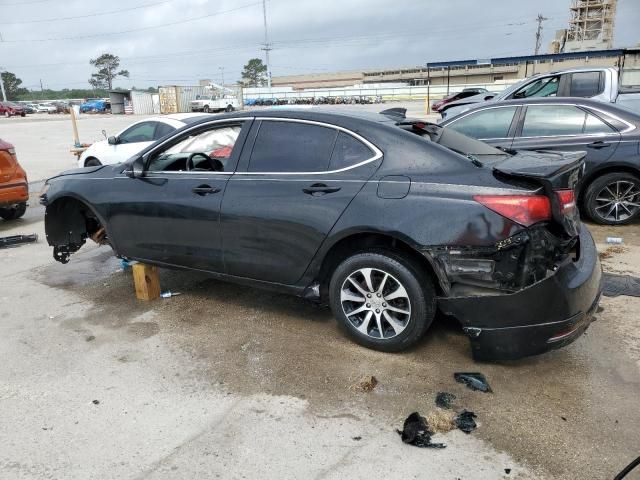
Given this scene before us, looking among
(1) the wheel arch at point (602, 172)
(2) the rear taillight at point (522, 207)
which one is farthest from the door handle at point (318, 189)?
(1) the wheel arch at point (602, 172)

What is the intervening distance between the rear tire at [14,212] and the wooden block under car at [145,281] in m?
4.90

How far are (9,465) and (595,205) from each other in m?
6.91

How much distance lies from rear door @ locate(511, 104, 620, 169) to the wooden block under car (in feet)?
16.0

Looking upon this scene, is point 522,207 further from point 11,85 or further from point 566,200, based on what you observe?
point 11,85

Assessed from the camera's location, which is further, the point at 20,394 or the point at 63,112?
the point at 63,112

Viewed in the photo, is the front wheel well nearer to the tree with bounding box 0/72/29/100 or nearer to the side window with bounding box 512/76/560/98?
the side window with bounding box 512/76/560/98

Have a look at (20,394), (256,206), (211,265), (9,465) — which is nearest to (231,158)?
(256,206)

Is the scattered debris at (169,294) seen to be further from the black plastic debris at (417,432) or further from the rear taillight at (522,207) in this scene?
the rear taillight at (522,207)

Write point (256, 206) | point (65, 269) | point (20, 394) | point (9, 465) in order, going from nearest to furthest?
point (9, 465) → point (20, 394) → point (256, 206) → point (65, 269)

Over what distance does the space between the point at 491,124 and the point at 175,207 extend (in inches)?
188

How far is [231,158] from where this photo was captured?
4.28m

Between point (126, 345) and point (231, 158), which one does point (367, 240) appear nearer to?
point (231, 158)

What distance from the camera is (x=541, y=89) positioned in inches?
434

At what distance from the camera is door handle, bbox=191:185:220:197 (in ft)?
13.9
